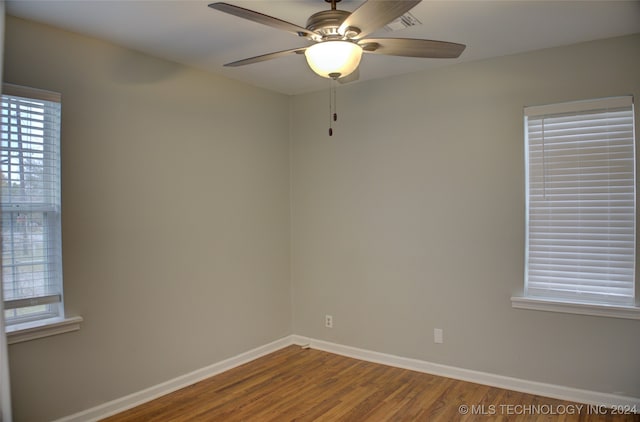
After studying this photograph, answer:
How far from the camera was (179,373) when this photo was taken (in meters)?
3.52

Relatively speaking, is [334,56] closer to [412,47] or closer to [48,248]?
[412,47]

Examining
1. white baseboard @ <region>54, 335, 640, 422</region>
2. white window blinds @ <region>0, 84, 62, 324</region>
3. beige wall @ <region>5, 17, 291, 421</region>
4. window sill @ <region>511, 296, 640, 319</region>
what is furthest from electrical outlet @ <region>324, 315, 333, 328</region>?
white window blinds @ <region>0, 84, 62, 324</region>

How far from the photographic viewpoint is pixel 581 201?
3189 mm

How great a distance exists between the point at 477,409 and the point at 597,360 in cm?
90

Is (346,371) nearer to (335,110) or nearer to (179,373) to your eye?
(179,373)

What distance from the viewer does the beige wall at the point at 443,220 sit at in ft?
10.4

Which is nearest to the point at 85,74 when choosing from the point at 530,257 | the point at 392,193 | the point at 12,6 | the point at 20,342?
the point at 12,6

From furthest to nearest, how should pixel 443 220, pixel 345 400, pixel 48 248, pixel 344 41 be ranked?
pixel 443 220
pixel 345 400
pixel 48 248
pixel 344 41

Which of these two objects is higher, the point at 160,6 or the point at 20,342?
the point at 160,6

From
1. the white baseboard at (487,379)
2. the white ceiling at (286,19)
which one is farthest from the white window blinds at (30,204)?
the white baseboard at (487,379)

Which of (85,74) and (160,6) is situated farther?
(85,74)

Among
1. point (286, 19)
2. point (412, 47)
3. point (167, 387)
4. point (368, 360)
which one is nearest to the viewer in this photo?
point (412, 47)

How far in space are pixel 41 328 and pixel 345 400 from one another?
2053 mm

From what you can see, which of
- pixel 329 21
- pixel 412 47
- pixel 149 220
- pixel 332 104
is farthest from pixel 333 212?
pixel 329 21
